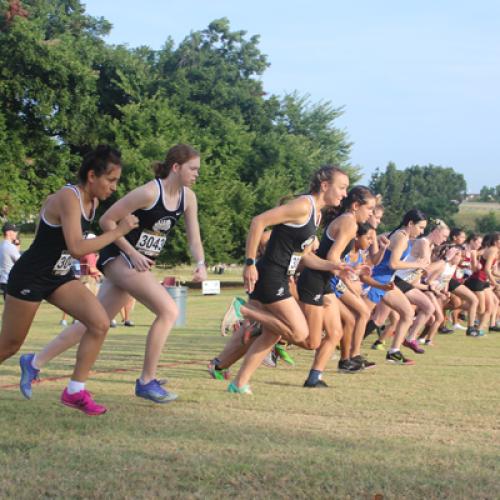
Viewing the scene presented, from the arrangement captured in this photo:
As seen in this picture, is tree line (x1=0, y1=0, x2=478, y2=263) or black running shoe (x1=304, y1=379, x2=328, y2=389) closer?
black running shoe (x1=304, y1=379, x2=328, y2=389)

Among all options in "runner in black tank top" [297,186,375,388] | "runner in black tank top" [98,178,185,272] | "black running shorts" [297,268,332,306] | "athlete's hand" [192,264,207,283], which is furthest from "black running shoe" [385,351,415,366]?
"runner in black tank top" [98,178,185,272]

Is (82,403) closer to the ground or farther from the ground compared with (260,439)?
closer to the ground

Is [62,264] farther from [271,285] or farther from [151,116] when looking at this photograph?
[151,116]

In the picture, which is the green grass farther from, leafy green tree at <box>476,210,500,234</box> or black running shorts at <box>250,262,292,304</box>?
black running shorts at <box>250,262,292,304</box>

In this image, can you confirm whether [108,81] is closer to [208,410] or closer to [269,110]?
[269,110]

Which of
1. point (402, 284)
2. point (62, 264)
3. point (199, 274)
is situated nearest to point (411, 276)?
point (402, 284)

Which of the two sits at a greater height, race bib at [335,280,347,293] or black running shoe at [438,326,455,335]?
race bib at [335,280,347,293]

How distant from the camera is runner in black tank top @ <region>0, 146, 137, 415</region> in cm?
620

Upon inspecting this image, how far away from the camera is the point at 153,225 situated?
23.6 ft

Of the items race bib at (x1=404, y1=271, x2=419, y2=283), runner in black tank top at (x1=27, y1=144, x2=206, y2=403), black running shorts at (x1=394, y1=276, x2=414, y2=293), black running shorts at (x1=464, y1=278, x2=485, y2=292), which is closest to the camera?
runner in black tank top at (x1=27, y1=144, x2=206, y2=403)

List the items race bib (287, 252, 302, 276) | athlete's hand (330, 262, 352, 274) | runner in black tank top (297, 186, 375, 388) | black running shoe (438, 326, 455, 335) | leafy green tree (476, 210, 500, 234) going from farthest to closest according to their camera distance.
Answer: leafy green tree (476, 210, 500, 234) < black running shoe (438, 326, 455, 335) < runner in black tank top (297, 186, 375, 388) < athlete's hand (330, 262, 352, 274) < race bib (287, 252, 302, 276)

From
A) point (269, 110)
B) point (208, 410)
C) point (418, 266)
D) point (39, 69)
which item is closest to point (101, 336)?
point (208, 410)

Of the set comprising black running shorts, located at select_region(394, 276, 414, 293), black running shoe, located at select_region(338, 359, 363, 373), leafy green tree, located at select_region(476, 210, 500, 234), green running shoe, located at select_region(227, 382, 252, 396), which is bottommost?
leafy green tree, located at select_region(476, 210, 500, 234)

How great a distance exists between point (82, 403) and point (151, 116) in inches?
1559
